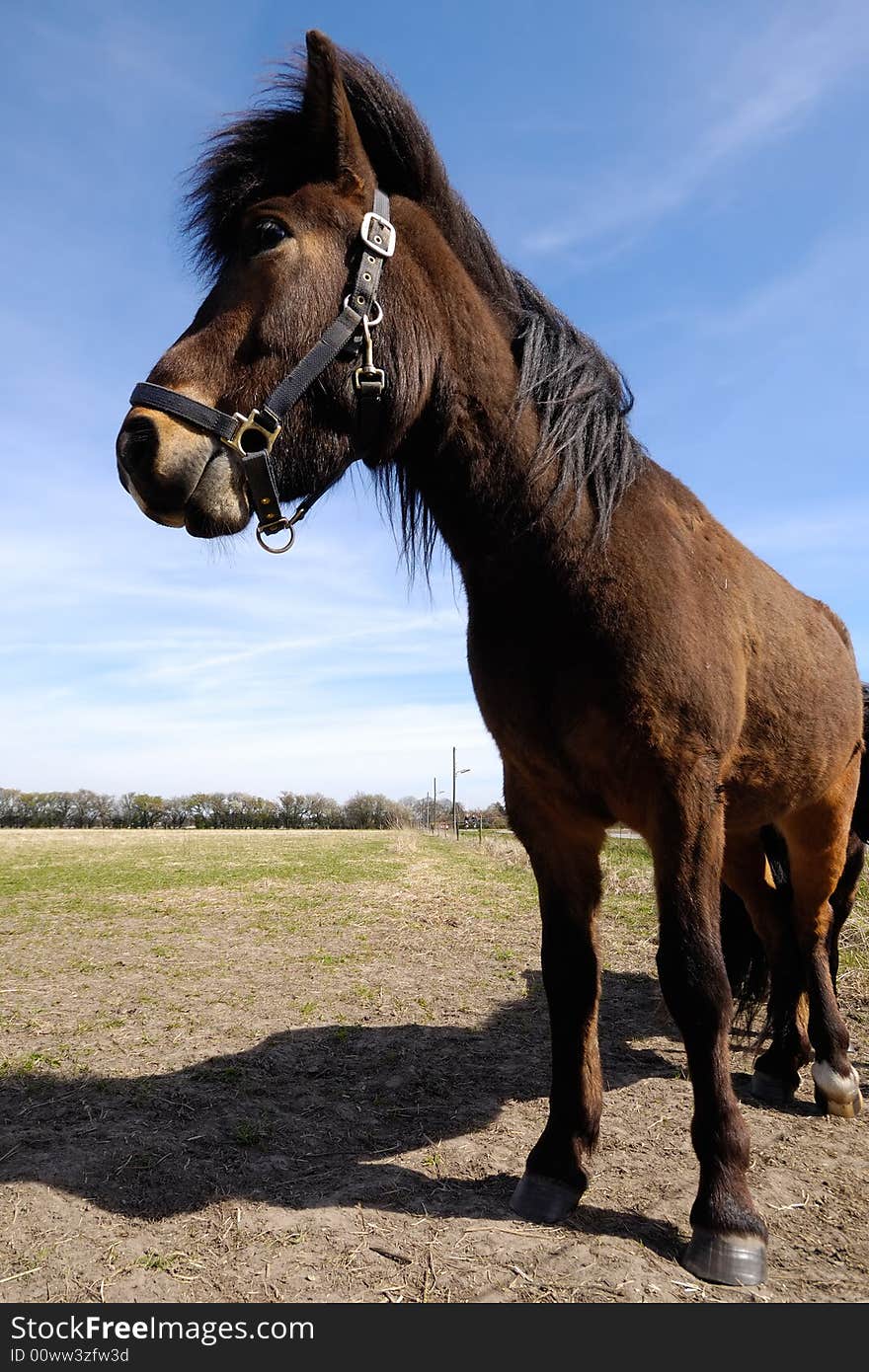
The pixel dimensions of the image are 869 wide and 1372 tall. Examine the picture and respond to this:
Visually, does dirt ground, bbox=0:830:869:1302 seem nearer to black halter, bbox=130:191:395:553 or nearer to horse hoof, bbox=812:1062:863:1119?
horse hoof, bbox=812:1062:863:1119

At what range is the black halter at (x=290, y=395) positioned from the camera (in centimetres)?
231

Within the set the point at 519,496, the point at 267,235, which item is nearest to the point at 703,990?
the point at 519,496

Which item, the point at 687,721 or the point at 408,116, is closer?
the point at 687,721

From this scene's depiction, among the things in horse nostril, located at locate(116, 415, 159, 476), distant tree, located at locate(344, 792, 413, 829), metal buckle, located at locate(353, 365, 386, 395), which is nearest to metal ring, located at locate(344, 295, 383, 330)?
metal buckle, located at locate(353, 365, 386, 395)

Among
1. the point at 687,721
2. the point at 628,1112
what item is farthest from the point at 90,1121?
the point at 687,721

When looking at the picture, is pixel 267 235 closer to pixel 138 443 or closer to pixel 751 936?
pixel 138 443

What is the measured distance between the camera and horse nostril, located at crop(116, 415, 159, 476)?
228cm

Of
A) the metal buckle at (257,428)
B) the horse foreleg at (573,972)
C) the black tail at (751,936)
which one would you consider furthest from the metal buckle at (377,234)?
the black tail at (751,936)

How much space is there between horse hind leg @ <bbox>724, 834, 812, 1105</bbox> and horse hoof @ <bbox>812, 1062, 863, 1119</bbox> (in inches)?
9.6

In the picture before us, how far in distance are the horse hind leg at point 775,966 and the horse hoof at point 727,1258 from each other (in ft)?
6.61

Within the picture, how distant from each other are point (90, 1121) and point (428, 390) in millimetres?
3646

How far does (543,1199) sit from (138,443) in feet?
9.88

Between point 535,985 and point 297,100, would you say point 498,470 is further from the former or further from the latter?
point 535,985

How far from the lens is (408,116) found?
2791 mm
